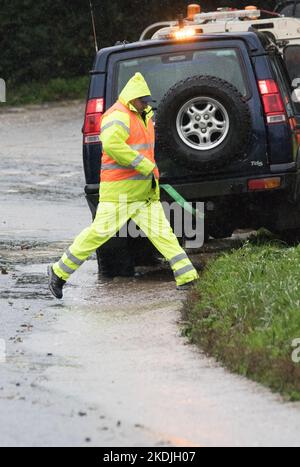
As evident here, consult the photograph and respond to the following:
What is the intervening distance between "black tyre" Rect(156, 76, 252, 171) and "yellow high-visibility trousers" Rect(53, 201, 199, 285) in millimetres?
522

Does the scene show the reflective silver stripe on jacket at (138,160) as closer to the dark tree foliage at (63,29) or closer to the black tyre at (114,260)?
the black tyre at (114,260)

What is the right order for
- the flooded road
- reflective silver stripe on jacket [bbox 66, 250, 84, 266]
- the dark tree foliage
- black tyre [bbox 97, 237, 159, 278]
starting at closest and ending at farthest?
the flooded road → reflective silver stripe on jacket [bbox 66, 250, 84, 266] → black tyre [bbox 97, 237, 159, 278] → the dark tree foliage

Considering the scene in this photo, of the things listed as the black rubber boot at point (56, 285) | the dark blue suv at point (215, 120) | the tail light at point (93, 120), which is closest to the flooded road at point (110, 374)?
the black rubber boot at point (56, 285)

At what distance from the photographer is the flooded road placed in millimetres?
6652

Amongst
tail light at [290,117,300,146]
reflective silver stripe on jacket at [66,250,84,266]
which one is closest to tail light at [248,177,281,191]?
tail light at [290,117,300,146]

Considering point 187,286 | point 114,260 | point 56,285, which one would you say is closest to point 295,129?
point 187,286

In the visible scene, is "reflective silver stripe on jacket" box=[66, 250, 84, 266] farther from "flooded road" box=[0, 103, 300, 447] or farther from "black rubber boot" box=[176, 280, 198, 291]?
"black rubber boot" box=[176, 280, 198, 291]

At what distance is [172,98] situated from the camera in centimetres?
1073

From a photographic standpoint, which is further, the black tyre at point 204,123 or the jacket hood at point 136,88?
the black tyre at point 204,123

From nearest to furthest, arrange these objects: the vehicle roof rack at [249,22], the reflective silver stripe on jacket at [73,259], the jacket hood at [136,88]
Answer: the jacket hood at [136,88]
the reflective silver stripe on jacket at [73,259]
the vehicle roof rack at [249,22]

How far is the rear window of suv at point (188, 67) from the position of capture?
11023mm

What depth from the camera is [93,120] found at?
11.1 meters

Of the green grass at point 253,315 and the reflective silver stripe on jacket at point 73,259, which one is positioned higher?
the green grass at point 253,315
